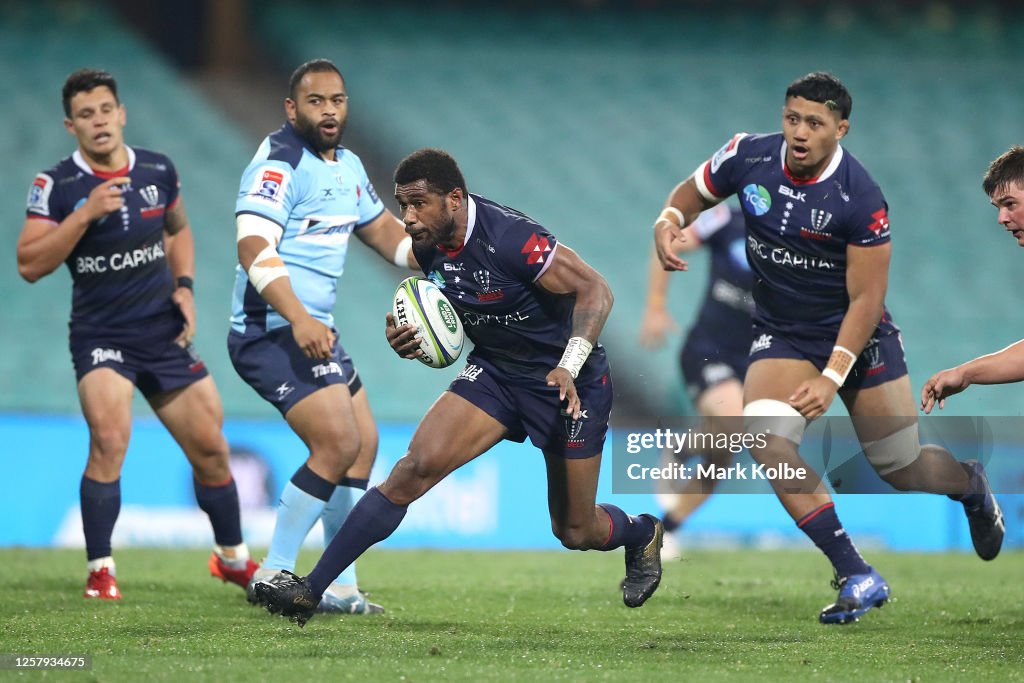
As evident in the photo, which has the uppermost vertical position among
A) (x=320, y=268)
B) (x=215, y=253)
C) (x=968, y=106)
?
(x=968, y=106)

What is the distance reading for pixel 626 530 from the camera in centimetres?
630

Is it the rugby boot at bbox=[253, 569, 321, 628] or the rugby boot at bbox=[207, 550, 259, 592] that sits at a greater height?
the rugby boot at bbox=[207, 550, 259, 592]

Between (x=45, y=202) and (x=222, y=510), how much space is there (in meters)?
1.99

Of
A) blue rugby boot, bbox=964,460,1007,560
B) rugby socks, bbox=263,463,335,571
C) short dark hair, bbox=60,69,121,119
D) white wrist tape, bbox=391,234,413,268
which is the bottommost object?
rugby socks, bbox=263,463,335,571

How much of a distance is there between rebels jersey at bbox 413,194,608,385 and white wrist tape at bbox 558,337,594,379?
327mm

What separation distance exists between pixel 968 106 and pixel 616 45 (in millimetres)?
4928

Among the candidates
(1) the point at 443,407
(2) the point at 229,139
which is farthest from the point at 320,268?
(2) the point at 229,139

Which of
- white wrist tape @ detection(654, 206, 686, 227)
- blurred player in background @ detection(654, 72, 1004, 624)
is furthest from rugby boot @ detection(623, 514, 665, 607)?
white wrist tape @ detection(654, 206, 686, 227)

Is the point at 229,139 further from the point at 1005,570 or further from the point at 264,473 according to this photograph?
the point at 1005,570

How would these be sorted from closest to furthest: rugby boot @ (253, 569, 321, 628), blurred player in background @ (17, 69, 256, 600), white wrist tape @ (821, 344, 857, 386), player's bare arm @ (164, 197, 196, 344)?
rugby boot @ (253, 569, 321, 628), white wrist tape @ (821, 344, 857, 386), blurred player in background @ (17, 69, 256, 600), player's bare arm @ (164, 197, 196, 344)

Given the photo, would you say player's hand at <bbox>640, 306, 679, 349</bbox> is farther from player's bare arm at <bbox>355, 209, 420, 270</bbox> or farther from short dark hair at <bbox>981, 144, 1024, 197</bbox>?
short dark hair at <bbox>981, 144, 1024, 197</bbox>

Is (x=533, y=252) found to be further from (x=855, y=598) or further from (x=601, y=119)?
(x=601, y=119)

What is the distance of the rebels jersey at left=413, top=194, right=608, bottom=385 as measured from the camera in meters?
5.75

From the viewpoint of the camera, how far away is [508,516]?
462 inches
